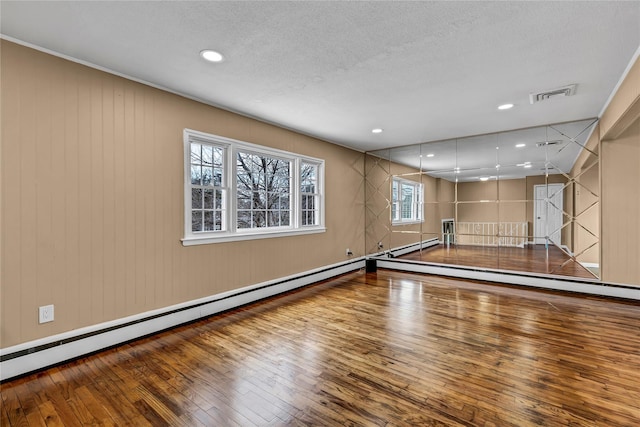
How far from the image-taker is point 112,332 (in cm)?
271

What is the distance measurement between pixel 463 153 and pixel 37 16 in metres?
6.11

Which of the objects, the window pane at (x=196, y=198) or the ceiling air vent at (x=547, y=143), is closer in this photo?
the window pane at (x=196, y=198)

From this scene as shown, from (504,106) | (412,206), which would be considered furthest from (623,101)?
(412,206)

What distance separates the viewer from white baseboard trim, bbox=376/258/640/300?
4086mm

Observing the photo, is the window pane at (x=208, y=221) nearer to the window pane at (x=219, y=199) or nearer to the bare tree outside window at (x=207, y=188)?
the bare tree outside window at (x=207, y=188)

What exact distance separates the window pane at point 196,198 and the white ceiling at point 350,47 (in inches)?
42.6

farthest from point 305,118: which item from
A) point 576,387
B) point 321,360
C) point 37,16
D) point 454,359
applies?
point 576,387

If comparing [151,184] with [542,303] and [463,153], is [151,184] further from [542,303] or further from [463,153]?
[463,153]

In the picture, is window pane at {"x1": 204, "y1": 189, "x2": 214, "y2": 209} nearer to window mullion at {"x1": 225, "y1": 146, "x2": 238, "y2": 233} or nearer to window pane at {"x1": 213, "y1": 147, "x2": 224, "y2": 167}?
window mullion at {"x1": 225, "y1": 146, "x2": 238, "y2": 233}

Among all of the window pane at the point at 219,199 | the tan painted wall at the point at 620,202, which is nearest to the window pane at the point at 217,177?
the window pane at the point at 219,199

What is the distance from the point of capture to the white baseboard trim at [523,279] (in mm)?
4086

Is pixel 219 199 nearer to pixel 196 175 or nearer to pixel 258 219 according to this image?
pixel 196 175

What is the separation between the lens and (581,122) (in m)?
4.29

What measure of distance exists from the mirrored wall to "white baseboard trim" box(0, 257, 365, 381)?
11.8 ft
